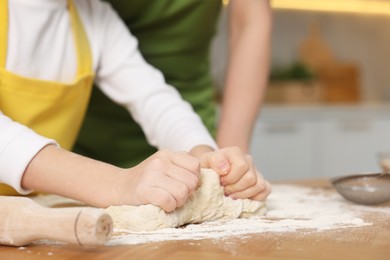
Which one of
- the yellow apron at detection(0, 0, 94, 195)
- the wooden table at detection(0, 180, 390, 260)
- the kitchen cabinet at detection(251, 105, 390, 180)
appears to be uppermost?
the kitchen cabinet at detection(251, 105, 390, 180)

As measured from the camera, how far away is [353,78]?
3238 mm

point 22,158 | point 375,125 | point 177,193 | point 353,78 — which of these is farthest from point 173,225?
point 353,78

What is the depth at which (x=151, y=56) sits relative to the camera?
1348 mm

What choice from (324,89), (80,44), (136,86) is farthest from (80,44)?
(324,89)

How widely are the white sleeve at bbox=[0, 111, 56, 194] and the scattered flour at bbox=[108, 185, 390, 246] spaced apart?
5.7 inches

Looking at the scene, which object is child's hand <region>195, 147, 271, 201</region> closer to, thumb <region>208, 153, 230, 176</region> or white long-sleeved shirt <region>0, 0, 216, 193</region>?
thumb <region>208, 153, 230, 176</region>

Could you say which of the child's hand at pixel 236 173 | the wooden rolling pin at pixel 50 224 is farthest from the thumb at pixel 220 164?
the wooden rolling pin at pixel 50 224

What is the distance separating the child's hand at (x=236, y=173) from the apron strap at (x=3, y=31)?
1.02 ft

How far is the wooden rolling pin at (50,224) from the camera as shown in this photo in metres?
0.58

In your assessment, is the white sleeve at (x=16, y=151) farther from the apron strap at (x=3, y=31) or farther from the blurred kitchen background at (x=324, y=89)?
the blurred kitchen background at (x=324, y=89)

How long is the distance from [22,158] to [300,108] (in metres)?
2.01

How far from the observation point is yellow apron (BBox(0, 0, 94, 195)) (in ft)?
3.07

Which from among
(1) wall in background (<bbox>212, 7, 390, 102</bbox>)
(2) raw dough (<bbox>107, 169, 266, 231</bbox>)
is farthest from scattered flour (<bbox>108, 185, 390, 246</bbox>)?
(1) wall in background (<bbox>212, 7, 390, 102</bbox>)

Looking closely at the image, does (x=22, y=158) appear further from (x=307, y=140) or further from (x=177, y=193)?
(x=307, y=140)
